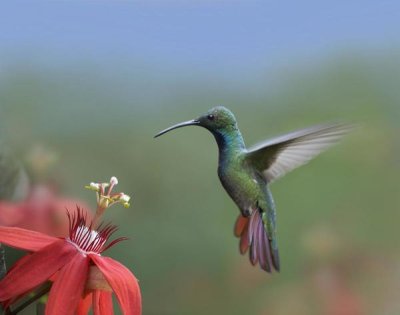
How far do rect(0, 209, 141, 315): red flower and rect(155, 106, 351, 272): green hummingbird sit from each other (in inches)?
5.8

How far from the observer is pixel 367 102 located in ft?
6.52

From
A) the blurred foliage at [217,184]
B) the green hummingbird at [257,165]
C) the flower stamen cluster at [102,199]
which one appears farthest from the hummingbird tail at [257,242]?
the blurred foliage at [217,184]

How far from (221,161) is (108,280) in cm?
20

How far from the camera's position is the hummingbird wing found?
74 cm

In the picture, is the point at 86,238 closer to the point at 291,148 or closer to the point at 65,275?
the point at 65,275

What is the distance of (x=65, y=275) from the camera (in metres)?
0.57

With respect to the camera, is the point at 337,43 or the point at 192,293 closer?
the point at 192,293

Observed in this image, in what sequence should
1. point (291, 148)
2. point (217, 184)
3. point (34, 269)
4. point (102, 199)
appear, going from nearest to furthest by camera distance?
point (34, 269) → point (102, 199) → point (291, 148) → point (217, 184)

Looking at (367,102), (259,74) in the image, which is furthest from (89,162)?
(367,102)

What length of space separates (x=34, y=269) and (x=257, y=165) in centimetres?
30

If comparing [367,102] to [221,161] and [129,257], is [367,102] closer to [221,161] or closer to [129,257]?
[129,257]

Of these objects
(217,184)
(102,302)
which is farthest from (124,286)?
(217,184)

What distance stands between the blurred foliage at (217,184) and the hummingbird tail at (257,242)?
0.88 m

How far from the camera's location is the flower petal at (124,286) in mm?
567
